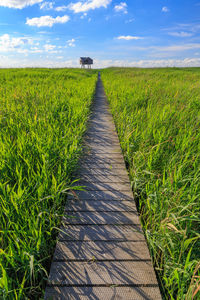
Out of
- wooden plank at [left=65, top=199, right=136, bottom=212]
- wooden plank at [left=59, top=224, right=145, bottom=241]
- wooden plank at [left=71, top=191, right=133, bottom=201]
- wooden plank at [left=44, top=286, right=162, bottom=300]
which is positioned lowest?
wooden plank at [left=44, top=286, right=162, bottom=300]

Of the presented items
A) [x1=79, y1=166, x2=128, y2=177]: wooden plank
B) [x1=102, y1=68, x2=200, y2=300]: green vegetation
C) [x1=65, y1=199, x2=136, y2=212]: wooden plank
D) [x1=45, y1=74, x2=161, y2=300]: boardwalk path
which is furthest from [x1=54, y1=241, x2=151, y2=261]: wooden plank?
[x1=79, y1=166, x2=128, y2=177]: wooden plank

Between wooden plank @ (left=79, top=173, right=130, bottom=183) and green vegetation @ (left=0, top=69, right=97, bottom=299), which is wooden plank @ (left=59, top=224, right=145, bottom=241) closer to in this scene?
green vegetation @ (left=0, top=69, right=97, bottom=299)

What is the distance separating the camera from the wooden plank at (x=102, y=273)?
1212mm

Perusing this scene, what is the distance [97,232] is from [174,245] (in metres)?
0.63

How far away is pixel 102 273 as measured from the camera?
4.13 ft

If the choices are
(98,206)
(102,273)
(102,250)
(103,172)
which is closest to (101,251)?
(102,250)

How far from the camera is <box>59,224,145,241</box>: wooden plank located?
4.97 ft

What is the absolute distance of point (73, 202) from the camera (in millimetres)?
1950

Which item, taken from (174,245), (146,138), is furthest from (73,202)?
(146,138)

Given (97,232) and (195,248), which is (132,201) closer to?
(97,232)

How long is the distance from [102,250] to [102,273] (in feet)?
0.56

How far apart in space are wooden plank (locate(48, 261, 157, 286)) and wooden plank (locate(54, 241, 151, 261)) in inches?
1.4

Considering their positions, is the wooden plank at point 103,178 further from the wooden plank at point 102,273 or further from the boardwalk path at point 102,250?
the wooden plank at point 102,273

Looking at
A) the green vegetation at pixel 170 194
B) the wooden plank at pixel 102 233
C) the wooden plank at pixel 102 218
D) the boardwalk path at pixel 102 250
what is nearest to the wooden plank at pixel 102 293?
the boardwalk path at pixel 102 250
